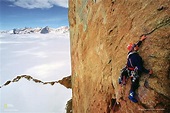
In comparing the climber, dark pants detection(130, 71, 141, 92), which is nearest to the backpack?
the climber

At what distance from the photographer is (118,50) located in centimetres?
1048

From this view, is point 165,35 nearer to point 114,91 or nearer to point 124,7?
point 124,7

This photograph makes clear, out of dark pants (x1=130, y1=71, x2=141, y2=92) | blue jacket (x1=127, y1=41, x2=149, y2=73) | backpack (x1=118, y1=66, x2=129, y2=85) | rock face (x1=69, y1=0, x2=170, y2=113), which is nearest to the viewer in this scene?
rock face (x1=69, y1=0, x2=170, y2=113)

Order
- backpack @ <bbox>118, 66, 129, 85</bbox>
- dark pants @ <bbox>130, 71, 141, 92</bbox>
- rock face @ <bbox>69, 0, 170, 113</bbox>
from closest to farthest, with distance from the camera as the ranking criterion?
rock face @ <bbox>69, 0, 170, 113</bbox> → dark pants @ <bbox>130, 71, 141, 92</bbox> → backpack @ <bbox>118, 66, 129, 85</bbox>

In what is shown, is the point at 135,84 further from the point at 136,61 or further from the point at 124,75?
the point at 136,61

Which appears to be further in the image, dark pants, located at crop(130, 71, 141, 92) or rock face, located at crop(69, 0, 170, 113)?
dark pants, located at crop(130, 71, 141, 92)

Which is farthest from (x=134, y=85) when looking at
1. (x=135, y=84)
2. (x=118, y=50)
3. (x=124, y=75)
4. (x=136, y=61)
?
(x=118, y=50)

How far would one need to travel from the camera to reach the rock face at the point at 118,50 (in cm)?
814

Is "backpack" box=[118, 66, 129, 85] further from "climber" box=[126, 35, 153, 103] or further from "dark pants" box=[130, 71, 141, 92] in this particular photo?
"dark pants" box=[130, 71, 141, 92]

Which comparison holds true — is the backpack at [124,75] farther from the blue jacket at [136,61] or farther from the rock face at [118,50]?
the blue jacket at [136,61]

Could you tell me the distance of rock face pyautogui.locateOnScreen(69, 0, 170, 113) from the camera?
8.14 meters

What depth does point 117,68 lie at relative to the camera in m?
Answer: 10.2

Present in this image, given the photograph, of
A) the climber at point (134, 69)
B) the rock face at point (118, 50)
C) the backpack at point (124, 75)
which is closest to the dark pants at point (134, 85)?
the climber at point (134, 69)

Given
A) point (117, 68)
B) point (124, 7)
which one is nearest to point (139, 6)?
point (124, 7)
